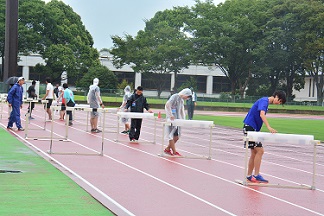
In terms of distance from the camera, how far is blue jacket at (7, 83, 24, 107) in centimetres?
2327

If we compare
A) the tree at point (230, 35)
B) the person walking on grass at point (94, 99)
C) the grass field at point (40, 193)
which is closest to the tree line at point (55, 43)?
the tree at point (230, 35)

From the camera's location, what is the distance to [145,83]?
93.2 m

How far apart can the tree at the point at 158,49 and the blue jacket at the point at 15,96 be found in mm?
49483

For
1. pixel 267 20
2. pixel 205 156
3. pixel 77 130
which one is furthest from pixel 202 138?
pixel 267 20

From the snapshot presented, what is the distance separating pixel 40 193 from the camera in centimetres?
1045

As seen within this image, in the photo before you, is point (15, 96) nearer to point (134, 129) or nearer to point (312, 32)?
point (134, 129)

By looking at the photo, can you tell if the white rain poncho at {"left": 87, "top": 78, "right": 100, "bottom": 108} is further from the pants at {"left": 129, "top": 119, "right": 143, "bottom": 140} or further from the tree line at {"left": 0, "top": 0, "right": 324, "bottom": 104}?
the tree line at {"left": 0, "top": 0, "right": 324, "bottom": 104}

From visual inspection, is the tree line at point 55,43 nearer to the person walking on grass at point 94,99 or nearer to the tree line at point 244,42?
the tree line at point 244,42

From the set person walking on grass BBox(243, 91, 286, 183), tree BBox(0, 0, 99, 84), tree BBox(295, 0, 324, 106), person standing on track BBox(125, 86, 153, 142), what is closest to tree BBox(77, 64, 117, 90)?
tree BBox(0, 0, 99, 84)

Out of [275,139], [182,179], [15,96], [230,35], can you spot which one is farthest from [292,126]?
[230,35]

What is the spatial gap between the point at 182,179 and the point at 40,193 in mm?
3393

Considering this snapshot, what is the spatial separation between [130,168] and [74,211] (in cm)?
526

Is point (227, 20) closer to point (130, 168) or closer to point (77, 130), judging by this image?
point (77, 130)

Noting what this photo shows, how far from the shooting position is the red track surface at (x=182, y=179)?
10062mm
